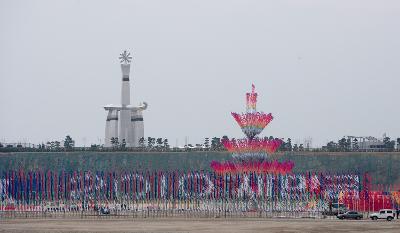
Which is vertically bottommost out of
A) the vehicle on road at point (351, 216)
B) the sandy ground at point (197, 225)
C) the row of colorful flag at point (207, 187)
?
the sandy ground at point (197, 225)

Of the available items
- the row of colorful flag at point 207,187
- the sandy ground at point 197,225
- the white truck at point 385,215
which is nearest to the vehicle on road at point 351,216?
the white truck at point 385,215

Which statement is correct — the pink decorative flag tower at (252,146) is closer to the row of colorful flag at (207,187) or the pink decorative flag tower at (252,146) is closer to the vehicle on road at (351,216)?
the row of colorful flag at (207,187)

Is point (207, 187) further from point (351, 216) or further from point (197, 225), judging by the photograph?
point (197, 225)

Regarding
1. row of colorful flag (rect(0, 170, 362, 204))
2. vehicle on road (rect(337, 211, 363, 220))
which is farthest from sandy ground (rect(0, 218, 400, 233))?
row of colorful flag (rect(0, 170, 362, 204))

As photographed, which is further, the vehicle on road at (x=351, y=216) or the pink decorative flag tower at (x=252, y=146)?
the pink decorative flag tower at (x=252, y=146)

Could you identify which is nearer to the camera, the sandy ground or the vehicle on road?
the sandy ground

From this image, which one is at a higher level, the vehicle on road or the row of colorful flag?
the row of colorful flag

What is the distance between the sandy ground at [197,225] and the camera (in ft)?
303

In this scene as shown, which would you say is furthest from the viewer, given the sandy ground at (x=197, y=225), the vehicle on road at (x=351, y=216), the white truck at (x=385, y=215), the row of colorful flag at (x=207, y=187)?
the row of colorful flag at (x=207, y=187)

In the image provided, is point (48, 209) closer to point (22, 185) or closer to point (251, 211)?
point (22, 185)

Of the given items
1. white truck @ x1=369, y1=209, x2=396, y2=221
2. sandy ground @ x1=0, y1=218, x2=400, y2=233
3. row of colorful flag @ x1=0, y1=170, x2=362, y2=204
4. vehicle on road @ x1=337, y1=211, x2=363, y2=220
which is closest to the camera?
sandy ground @ x1=0, y1=218, x2=400, y2=233

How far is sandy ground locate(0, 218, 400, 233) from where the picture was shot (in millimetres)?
92338

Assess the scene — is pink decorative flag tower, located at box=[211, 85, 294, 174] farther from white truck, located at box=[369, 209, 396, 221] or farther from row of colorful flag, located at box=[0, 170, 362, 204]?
white truck, located at box=[369, 209, 396, 221]

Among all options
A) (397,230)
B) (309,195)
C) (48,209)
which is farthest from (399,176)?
(397,230)
